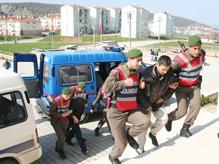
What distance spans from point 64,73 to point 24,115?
3468mm

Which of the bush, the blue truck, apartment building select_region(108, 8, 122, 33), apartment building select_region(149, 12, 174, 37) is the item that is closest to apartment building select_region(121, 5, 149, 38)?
apartment building select_region(149, 12, 174, 37)

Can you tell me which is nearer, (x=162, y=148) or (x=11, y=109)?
(x=162, y=148)

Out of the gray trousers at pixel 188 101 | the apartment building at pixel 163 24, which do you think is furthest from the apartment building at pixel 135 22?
the gray trousers at pixel 188 101

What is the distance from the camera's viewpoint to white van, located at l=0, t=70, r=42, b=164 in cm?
527

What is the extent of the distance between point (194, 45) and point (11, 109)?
3.39 m

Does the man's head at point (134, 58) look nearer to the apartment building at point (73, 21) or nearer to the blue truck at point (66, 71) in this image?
the blue truck at point (66, 71)

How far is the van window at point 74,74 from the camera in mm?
8930

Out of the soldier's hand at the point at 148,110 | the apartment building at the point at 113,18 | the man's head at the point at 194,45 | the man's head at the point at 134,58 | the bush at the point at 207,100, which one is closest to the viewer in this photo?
the man's head at the point at 134,58

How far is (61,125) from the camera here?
257 inches

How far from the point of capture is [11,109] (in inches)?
217

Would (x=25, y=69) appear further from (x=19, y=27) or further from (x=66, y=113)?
(x=19, y=27)

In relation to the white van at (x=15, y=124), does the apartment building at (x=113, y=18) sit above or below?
above

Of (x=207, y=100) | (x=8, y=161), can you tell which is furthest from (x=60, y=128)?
(x=207, y=100)

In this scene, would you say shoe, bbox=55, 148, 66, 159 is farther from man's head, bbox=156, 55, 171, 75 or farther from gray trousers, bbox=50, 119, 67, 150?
man's head, bbox=156, 55, 171, 75
